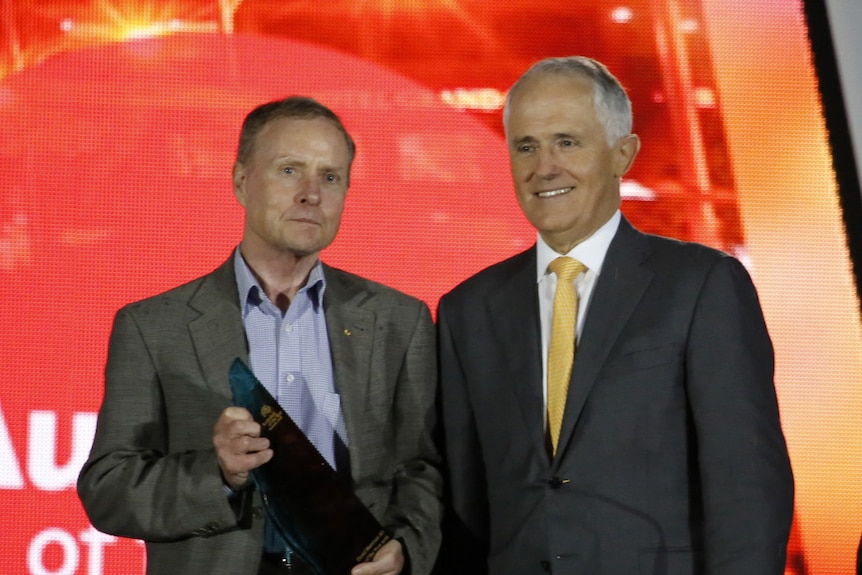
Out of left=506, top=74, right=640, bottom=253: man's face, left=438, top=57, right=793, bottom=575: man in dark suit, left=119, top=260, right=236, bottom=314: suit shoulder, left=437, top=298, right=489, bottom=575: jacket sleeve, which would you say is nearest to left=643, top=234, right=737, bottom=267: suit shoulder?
left=438, top=57, right=793, bottom=575: man in dark suit

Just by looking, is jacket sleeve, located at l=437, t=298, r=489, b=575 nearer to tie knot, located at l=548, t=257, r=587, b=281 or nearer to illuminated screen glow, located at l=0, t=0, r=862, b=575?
tie knot, located at l=548, t=257, r=587, b=281

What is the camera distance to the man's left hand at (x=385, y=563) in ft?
6.79

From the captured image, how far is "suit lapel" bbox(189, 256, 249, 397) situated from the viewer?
89.1 inches

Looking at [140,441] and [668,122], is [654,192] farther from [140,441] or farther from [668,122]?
[140,441]

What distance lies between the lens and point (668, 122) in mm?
3225

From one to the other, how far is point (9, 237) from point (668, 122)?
185 centimetres

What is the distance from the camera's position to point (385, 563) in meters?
2.10

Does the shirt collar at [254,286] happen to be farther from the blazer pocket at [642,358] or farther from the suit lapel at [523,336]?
the blazer pocket at [642,358]

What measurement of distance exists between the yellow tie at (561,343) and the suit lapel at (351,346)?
0.40m

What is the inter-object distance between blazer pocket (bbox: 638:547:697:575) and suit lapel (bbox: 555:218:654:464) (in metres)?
0.25

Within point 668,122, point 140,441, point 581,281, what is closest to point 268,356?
point 140,441

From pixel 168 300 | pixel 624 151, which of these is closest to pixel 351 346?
pixel 168 300

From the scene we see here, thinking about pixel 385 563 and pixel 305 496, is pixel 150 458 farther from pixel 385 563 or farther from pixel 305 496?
pixel 385 563

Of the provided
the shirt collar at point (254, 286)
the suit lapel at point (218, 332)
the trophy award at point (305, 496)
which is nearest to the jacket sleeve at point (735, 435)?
the trophy award at point (305, 496)
